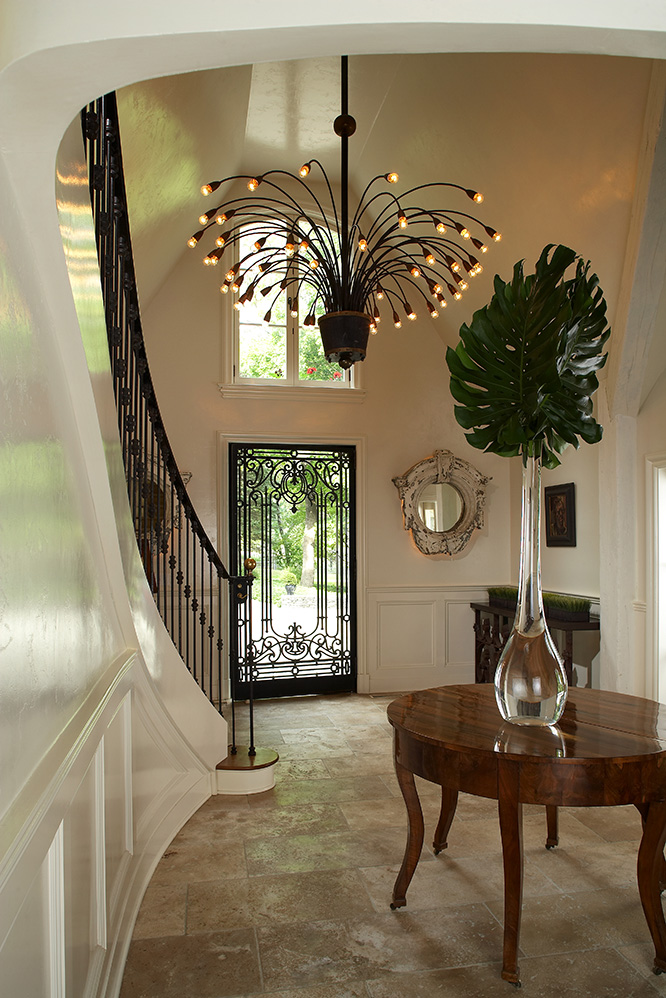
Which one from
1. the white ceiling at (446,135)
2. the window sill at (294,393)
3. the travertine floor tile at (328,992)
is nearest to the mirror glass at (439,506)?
the window sill at (294,393)

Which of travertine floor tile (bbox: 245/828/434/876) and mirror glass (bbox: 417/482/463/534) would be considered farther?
mirror glass (bbox: 417/482/463/534)

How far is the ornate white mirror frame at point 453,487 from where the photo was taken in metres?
6.80

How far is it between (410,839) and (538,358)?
5.95ft

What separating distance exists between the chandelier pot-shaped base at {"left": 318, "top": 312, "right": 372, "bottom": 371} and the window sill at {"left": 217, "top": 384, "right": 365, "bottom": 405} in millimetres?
3026

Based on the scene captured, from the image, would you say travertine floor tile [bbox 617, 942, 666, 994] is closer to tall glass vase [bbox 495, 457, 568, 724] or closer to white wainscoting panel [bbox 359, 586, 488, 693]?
tall glass vase [bbox 495, 457, 568, 724]

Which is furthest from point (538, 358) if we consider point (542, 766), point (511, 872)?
point (511, 872)

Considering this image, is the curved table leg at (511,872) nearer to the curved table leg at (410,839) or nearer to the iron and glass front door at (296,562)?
the curved table leg at (410,839)

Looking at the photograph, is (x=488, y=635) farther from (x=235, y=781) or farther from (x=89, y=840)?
(x=89, y=840)

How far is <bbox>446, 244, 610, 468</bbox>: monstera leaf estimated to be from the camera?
238 cm

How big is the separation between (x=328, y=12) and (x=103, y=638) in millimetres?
1783

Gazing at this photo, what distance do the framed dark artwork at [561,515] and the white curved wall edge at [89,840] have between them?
3797mm

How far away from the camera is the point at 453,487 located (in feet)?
22.9

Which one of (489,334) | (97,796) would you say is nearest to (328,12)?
(489,334)

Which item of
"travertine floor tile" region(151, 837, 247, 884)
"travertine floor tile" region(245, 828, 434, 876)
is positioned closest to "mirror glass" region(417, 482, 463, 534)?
"travertine floor tile" region(245, 828, 434, 876)
